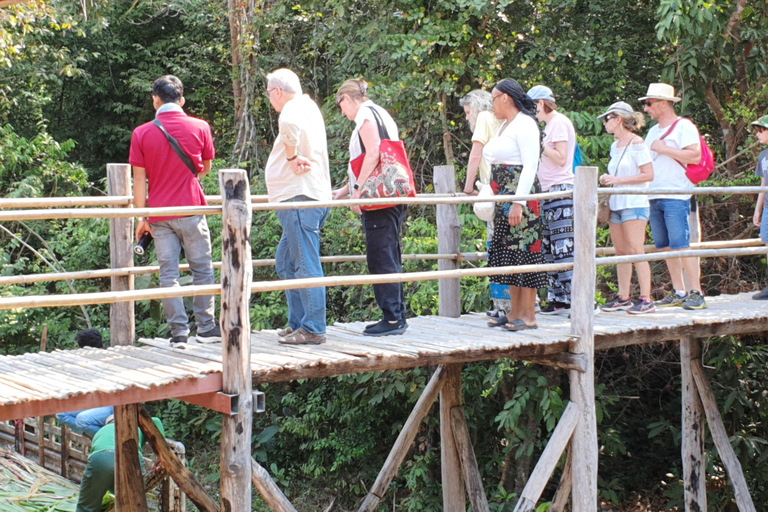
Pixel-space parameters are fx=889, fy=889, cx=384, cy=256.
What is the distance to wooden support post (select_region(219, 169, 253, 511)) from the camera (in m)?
4.09

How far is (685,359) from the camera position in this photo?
7.21 m

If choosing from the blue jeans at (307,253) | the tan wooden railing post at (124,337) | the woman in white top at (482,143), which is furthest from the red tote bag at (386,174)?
the tan wooden railing post at (124,337)

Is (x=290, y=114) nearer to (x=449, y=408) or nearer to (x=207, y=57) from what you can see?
(x=449, y=408)

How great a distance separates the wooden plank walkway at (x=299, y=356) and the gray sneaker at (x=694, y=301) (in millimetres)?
109

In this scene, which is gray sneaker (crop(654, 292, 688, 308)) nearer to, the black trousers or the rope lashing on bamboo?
the rope lashing on bamboo

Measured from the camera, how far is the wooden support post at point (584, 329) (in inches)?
199

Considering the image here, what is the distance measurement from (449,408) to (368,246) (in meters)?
2.09

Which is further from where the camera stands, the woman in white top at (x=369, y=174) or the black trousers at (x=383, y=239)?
the black trousers at (x=383, y=239)

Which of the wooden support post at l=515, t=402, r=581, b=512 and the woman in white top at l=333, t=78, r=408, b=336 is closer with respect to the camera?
the woman in white top at l=333, t=78, r=408, b=336

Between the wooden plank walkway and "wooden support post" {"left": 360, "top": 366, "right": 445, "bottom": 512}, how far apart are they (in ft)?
2.12

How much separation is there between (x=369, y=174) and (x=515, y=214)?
864 millimetres

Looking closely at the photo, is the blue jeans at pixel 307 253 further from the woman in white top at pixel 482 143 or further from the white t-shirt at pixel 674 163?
Result: the white t-shirt at pixel 674 163

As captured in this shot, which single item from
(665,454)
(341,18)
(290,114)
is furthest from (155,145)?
(665,454)

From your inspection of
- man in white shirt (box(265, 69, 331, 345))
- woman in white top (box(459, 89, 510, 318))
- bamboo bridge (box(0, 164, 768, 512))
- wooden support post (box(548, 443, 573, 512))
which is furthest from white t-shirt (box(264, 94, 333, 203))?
wooden support post (box(548, 443, 573, 512))
